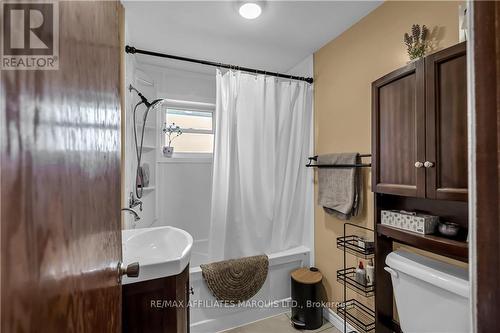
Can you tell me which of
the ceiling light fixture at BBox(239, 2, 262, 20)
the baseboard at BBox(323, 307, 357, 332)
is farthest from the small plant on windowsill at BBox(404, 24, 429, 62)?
the baseboard at BBox(323, 307, 357, 332)

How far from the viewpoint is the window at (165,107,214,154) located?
2.83m

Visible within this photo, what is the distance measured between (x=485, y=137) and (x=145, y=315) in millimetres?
1392

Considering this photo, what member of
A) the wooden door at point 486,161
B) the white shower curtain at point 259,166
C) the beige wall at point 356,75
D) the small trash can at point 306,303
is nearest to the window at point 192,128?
the white shower curtain at point 259,166

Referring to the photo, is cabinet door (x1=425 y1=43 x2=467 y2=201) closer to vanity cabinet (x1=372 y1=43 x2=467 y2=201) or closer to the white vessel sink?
vanity cabinet (x1=372 y1=43 x2=467 y2=201)

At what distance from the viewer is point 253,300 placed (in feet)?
6.86

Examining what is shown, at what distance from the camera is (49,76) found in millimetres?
360

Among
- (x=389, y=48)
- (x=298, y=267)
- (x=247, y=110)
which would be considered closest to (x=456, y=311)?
(x=298, y=267)

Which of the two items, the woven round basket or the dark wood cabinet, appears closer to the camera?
the dark wood cabinet

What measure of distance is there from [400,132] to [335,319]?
1.67m

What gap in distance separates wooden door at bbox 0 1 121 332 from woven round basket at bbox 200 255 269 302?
52.1 inches

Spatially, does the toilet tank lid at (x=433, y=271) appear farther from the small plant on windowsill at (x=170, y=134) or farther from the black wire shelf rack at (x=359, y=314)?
the small plant on windowsill at (x=170, y=134)

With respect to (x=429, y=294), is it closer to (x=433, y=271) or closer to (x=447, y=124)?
(x=433, y=271)

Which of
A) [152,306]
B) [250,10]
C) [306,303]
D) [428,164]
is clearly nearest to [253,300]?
[306,303]

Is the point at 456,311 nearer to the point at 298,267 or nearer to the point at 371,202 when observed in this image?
the point at 371,202
